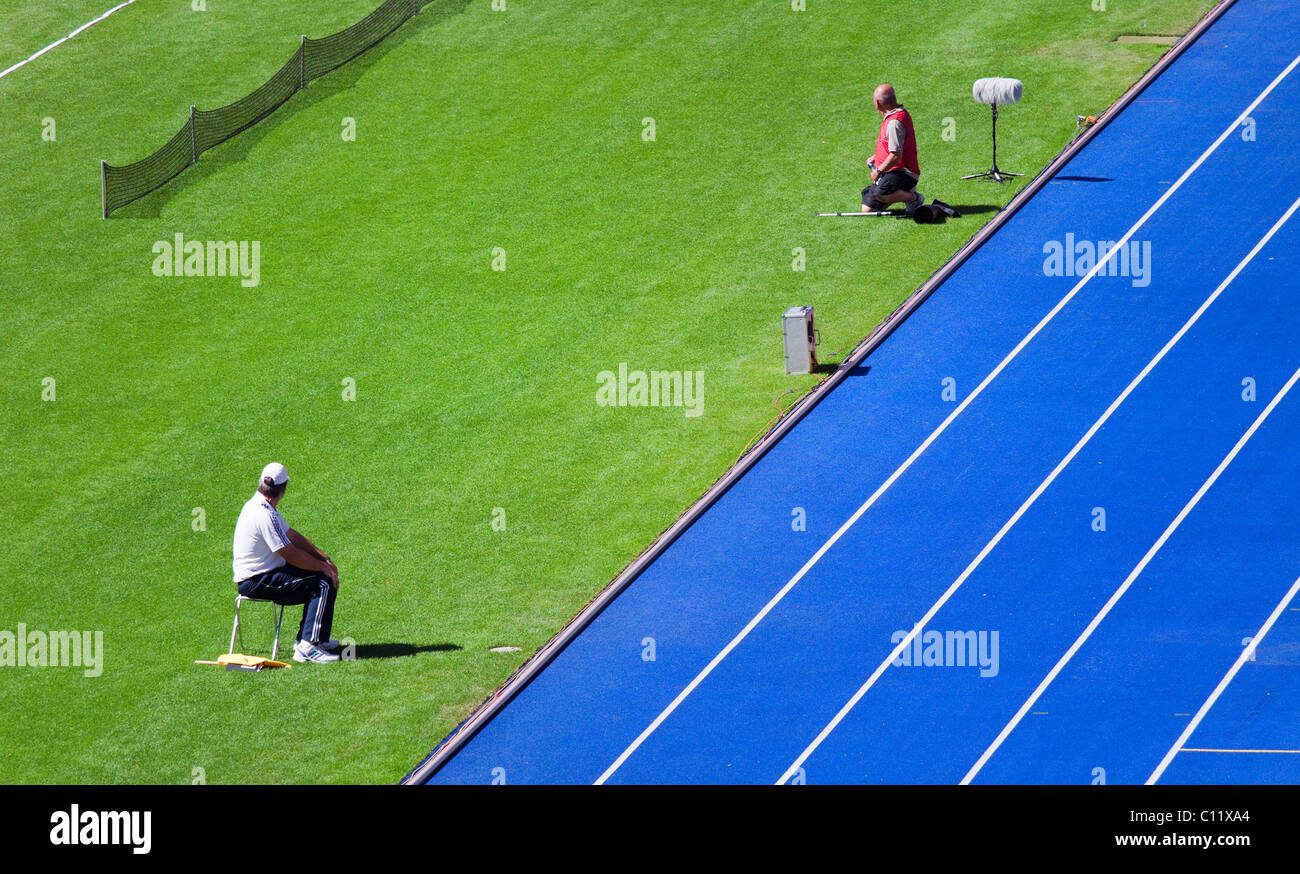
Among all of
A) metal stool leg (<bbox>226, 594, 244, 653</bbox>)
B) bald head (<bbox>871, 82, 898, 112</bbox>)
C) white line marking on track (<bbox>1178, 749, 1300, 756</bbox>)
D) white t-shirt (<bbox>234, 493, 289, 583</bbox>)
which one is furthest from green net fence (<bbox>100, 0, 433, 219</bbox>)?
white line marking on track (<bbox>1178, 749, 1300, 756</bbox>)

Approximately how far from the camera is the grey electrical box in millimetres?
17844

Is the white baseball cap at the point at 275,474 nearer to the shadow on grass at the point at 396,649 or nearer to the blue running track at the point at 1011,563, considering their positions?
the shadow on grass at the point at 396,649

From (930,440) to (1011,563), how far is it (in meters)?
2.13

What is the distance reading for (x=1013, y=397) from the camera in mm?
17062

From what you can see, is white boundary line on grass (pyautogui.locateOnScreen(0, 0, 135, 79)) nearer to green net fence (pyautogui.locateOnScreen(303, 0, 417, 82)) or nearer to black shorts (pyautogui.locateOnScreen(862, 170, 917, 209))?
green net fence (pyautogui.locateOnScreen(303, 0, 417, 82))

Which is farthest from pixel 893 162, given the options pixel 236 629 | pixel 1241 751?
pixel 236 629

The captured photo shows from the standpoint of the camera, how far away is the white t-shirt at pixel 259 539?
13727 mm

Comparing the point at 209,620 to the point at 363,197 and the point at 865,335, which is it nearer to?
the point at 865,335

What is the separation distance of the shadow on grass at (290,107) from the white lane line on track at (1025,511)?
1279 centimetres

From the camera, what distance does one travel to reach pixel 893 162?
20.6m

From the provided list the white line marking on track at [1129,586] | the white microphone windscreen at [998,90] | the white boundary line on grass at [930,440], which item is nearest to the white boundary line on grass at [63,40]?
the white microphone windscreen at [998,90]

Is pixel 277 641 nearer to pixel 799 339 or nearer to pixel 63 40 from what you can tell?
pixel 799 339
